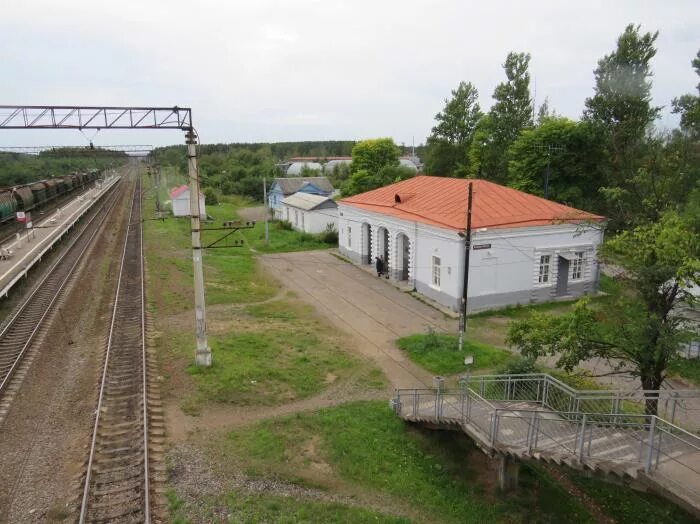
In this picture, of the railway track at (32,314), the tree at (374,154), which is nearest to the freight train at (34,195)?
the railway track at (32,314)

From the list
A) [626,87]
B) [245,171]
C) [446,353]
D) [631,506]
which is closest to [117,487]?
[631,506]

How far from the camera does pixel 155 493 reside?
9.98 m

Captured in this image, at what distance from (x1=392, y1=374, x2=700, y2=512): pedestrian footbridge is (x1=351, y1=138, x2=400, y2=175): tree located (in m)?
53.9

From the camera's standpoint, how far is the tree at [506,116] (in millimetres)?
48750

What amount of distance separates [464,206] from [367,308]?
706cm

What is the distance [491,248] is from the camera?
79.8ft

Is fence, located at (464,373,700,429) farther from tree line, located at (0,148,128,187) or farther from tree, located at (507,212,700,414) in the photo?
tree line, located at (0,148,128,187)

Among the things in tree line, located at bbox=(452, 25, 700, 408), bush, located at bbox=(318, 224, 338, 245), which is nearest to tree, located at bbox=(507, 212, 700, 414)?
tree line, located at bbox=(452, 25, 700, 408)

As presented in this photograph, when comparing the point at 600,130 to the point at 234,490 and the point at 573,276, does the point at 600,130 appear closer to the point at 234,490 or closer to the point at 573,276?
the point at 573,276

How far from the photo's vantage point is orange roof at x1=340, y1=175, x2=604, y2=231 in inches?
982

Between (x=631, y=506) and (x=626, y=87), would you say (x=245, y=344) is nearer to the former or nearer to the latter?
(x=631, y=506)

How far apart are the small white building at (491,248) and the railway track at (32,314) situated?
1674 centimetres


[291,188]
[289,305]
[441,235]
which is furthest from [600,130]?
[291,188]

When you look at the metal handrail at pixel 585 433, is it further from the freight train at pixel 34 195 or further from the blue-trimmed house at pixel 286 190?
the blue-trimmed house at pixel 286 190
